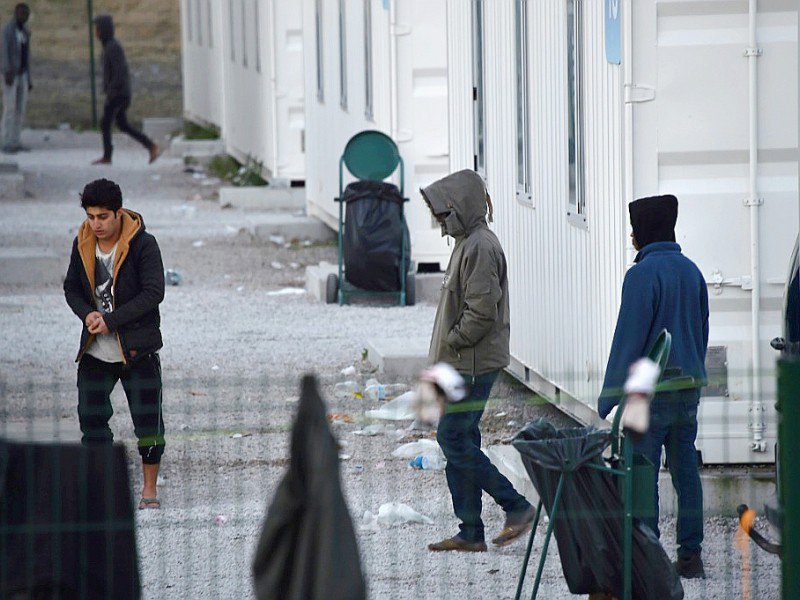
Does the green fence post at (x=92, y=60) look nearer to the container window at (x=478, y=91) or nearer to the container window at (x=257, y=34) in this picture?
the container window at (x=257, y=34)

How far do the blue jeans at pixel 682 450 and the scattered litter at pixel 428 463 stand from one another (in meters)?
1.89

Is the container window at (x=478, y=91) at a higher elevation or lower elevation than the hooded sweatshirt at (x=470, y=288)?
higher

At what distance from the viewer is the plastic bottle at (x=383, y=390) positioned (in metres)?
9.37

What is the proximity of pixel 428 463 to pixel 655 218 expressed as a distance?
221cm

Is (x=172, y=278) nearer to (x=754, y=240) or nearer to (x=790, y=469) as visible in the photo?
(x=754, y=240)

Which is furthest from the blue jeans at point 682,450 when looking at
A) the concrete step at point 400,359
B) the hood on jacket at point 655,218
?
the concrete step at point 400,359

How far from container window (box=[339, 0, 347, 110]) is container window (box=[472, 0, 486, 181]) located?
16.9ft

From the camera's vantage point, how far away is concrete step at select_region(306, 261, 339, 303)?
515 inches

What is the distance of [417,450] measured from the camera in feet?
26.5

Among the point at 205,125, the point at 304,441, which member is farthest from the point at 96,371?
the point at 205,125

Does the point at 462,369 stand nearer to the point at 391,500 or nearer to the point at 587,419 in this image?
the point at 391,500

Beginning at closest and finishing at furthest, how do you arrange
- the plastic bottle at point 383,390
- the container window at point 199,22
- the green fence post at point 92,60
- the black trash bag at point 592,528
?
the black trash bag at point 592,528
the plastic bottle at point 383,390
the container window at point 199,22
the green fence post at point 92,60

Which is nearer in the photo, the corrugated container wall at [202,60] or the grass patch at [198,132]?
the corrugated container wall at [202,60]

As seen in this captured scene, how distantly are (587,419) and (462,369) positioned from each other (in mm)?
1333
